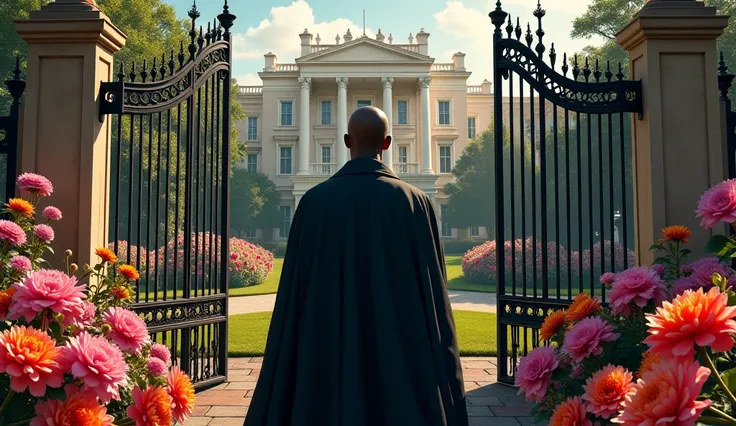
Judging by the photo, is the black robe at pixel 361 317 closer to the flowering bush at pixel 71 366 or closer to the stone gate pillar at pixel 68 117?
the flowering bush at pixel 71 366

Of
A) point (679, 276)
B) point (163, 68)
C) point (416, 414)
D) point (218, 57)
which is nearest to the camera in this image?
point (416, 414)

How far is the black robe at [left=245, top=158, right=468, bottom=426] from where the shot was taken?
2.03 meters

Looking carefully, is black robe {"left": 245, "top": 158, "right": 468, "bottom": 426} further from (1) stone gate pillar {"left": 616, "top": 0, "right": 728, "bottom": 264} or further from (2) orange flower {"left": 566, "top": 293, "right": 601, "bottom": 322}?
(1) stone gate pillar {"left": 616, "top": 0, "right": 728, "bottom": 264}

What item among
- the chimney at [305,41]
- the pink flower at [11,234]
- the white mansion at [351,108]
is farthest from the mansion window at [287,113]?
the pink flower at [11,234]

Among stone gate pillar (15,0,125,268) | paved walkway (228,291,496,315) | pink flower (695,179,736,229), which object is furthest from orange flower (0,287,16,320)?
paved walkway (228,291,496,315)

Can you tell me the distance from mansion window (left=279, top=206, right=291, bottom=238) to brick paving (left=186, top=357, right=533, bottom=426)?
31392mm

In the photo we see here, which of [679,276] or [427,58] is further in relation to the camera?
[427,58]

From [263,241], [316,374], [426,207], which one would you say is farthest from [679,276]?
[263,241]

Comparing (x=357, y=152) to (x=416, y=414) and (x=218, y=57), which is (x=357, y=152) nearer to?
(x=416, y=414)

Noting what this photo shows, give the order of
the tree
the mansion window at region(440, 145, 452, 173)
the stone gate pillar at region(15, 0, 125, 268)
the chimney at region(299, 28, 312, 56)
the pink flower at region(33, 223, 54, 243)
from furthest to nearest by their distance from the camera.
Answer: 1. the mansion window at region(440, 145, 452, 173)
2. the chimney at region(299, 28, 312, 56)
3. the tree
4. the stone gate pillar at region(15, 0, 125, 268)
5. the pink flower at region(33, 223, 54, 243)

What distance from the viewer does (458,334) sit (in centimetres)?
721

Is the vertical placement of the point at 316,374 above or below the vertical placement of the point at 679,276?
below

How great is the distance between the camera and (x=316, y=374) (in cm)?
208

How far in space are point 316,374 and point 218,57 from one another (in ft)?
12.1
